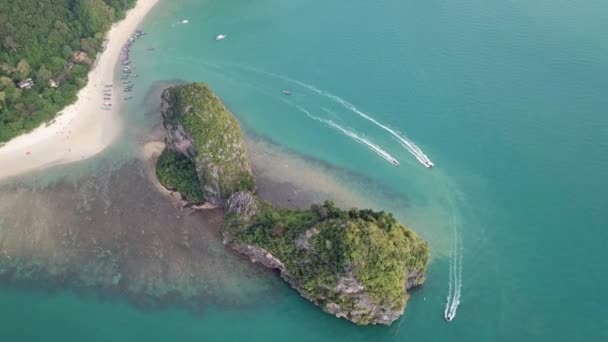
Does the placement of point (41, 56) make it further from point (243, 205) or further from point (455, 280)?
point (455, 280)

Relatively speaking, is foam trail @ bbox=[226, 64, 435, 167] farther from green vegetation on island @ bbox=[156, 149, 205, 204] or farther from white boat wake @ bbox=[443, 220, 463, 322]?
green vegetation on island @ bbox=[156, 149, 205, 204]

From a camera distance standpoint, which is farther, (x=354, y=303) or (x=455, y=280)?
(x=455, y=280)

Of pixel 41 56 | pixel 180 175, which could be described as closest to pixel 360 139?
pixel 180 175

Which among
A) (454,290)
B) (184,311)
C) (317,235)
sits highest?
(317,235)

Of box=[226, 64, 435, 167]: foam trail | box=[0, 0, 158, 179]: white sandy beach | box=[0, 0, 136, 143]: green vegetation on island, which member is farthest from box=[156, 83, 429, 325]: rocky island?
box=[0, 0, 136, 143]: green vegetation on island

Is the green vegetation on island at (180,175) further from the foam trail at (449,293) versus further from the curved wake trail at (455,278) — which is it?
the curved wake trail at (455,278)

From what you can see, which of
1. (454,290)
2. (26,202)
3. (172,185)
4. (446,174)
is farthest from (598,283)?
(26,202)

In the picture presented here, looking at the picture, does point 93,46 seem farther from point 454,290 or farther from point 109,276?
point 454,290

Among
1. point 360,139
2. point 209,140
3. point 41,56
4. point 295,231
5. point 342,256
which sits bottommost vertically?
point 295,231
